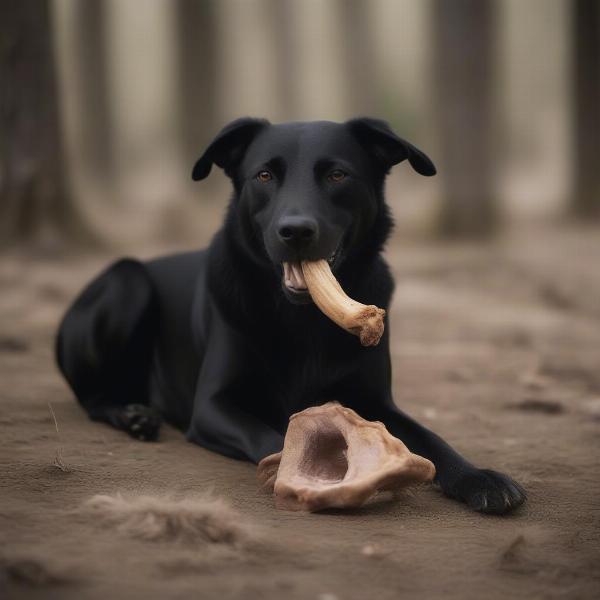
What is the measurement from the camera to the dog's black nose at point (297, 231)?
2.99 meters

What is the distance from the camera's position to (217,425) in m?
3.39

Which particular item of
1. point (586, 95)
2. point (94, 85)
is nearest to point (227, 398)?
point (586, 95)

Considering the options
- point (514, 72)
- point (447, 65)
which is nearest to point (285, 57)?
point (514, 72)

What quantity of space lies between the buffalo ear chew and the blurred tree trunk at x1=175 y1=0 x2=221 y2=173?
42.1ft

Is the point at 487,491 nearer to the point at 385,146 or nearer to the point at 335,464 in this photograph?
the point at 335,464

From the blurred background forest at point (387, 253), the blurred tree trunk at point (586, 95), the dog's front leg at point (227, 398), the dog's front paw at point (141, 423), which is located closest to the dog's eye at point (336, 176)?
the dog's front leg at point (227, 398)

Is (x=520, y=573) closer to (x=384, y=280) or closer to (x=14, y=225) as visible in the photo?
(x=384, y=280)

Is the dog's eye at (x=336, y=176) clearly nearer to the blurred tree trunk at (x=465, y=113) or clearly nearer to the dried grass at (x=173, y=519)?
the dried grass at (x=173, y=519)

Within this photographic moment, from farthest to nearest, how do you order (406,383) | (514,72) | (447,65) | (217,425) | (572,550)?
1. (514,72)
2. (447,65)
3. (406,383)
4. (217,425)
5. (572,550)

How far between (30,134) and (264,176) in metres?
5.48

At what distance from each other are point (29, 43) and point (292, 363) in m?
5.75

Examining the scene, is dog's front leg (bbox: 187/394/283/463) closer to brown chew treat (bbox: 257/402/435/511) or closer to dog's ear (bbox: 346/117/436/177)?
brown chew treat (bbox: 257/402/435/511)

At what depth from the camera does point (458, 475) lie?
3004 millimetres

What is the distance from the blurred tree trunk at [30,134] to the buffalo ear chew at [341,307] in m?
5.49
